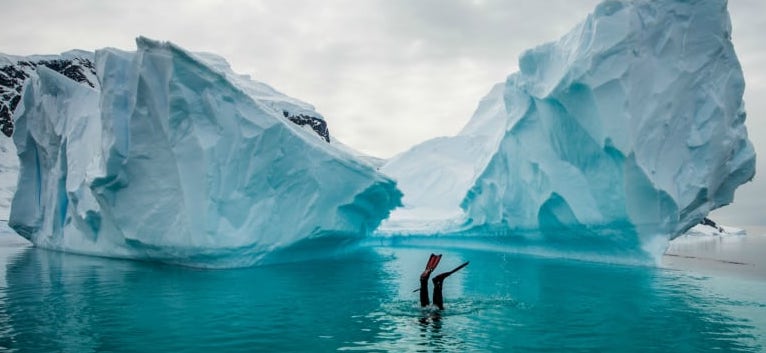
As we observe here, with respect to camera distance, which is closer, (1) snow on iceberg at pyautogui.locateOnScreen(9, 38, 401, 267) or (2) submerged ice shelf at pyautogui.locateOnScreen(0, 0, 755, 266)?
(1) snow on iceberg at pyautogui.locateOnScreen(9, 38, 401, 267)

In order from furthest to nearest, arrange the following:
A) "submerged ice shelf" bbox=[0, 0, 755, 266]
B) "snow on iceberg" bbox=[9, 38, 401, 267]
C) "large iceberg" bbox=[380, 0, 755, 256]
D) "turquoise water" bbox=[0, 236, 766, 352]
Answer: "large iceberg" bbox=[380, 0, 755, 256]
"submerged ice shelf" bbox=[0, 0, 755, 266]
"snow on iceberg" bbox=[9, 38, 401, 267]
"turquoise water" bbox=[0, 236, 766, 352]

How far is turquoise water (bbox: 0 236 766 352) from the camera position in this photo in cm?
691

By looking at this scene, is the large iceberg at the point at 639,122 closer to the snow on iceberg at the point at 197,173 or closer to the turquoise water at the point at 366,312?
the turquoise water at the point at 366,312

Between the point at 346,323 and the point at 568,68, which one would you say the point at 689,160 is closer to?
the point at 568,68

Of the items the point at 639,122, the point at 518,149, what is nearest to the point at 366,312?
the point at 639,122

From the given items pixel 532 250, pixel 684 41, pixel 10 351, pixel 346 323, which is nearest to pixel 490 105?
pixel 532 250

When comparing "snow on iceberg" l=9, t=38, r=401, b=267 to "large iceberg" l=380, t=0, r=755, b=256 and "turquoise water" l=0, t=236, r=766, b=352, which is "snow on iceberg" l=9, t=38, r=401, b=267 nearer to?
"turquoise water" l=0, t=236, r=766, b=352

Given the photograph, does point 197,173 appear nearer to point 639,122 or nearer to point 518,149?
point 518,149

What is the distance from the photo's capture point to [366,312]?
8992 millimetres

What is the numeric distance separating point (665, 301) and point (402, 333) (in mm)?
5620

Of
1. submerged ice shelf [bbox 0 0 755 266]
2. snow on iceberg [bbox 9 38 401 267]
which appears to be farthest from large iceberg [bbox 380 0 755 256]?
snow on iceberg [bbox 9 38 401 267]

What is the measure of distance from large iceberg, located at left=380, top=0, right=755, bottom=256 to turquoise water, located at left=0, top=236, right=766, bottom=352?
264 centimetres

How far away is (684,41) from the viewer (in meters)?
16.1

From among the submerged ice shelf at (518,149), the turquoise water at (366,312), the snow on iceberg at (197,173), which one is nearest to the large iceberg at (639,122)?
the submerged ice shelf at (518,149)
